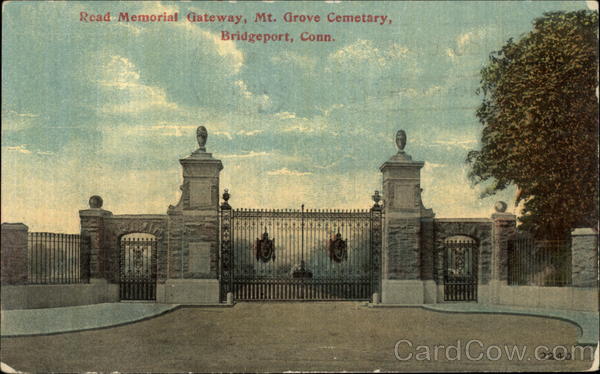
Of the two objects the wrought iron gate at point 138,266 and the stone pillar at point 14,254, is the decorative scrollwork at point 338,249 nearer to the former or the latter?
the wrought iron gate at point 138,266

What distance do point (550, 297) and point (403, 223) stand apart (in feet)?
13.7

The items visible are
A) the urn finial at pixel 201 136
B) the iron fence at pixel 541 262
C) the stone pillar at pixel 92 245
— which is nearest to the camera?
the iron fence at pixel 541 262

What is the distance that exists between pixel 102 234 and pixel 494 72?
46.1 feet

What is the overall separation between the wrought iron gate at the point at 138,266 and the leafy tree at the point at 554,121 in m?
11.2

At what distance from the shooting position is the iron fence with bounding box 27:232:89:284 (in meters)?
15.6

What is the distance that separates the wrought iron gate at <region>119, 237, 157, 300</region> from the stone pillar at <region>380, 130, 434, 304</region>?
6450 mm

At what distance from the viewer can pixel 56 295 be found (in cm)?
1608

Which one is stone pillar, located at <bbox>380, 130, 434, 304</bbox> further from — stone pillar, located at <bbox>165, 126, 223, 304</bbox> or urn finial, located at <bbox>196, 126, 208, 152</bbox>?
urn finial, located at <bbox>196, 126, 208, 152</bbox>

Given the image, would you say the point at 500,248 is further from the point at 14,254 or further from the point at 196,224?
the point at 14,254

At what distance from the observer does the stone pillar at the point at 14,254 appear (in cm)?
1520

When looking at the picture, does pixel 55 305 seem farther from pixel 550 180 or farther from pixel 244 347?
pixel 550 180

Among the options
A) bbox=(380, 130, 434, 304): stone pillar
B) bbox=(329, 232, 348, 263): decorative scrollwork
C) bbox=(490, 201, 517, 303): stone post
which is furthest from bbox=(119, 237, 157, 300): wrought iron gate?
bbox=(490, 201, 517, 303): stone post

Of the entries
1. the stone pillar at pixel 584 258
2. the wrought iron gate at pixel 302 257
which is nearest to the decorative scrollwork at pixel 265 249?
the wrought iron gate at pixel 302 257

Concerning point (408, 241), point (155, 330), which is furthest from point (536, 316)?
point (155, 330)
